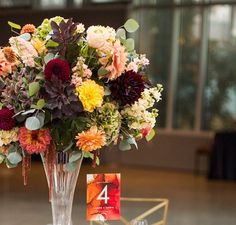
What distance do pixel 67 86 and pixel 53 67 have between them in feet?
0.24

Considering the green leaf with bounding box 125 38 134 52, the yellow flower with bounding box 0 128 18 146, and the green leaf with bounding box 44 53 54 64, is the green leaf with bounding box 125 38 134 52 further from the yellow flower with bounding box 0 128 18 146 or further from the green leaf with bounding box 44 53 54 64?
the yellow flower with bounding box 0 128 18 146

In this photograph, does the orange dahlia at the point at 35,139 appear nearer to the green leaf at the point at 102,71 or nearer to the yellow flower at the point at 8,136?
the yellow flower at the point at 8,136

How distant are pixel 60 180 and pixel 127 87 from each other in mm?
364

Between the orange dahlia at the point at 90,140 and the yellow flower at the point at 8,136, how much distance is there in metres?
0.19

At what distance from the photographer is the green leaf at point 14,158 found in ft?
6.12

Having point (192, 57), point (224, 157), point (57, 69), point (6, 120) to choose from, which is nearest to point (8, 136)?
point (6, 120)

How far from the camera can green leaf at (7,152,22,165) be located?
1.87 metres

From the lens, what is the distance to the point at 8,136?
185 cm

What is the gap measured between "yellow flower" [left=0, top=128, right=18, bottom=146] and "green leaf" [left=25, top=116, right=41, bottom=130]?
10 centimetres

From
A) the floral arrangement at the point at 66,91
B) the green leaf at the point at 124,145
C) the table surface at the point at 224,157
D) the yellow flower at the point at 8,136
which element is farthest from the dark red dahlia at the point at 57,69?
the table surface at the point at 224,157

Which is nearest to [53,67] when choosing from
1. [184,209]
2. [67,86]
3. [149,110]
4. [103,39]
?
[67,86]

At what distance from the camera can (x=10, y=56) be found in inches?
74.4

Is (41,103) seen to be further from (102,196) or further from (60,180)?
(102,196)

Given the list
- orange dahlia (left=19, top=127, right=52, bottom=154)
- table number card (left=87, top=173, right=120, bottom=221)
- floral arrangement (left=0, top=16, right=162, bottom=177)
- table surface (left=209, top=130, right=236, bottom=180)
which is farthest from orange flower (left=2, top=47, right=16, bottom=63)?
table surface (left=209, top=130, right=236, bottom=180)
